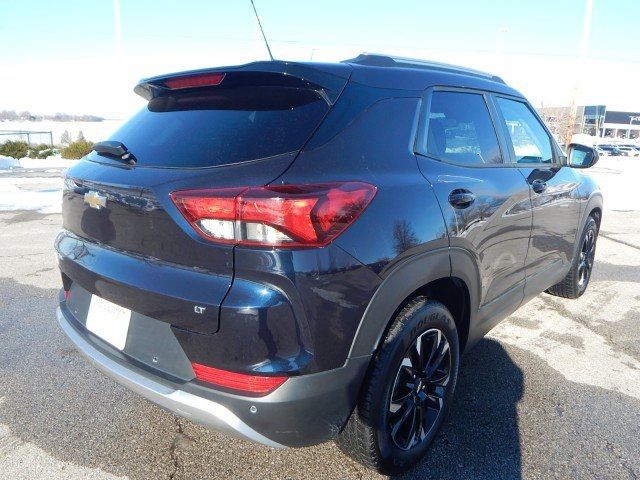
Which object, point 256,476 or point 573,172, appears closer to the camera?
point 256,476

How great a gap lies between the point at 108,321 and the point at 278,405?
0.89m

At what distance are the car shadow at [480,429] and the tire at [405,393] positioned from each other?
12 cm

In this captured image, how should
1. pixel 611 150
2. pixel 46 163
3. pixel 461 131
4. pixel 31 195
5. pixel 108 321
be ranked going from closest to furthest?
1. pixel 108 321
2. pixel 461 131
3. pixel 31 195
4. pixel 46 163
5. pixel 611 150

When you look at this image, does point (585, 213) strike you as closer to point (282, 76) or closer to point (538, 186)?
point (538, 186)

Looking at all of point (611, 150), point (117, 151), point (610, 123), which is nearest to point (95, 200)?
point (117, 151)

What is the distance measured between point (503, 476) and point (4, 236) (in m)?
6.99

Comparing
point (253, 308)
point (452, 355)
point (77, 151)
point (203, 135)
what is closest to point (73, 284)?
point (203, 135)

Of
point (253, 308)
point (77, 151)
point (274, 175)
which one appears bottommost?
point (77, 151)

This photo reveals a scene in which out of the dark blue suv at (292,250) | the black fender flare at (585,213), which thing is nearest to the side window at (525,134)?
the dark blue suv at (292,250)

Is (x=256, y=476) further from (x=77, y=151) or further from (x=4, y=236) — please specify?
Answer: (x=77, y=151)

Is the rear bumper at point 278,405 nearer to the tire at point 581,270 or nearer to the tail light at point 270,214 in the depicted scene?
the tail light at point 270,214

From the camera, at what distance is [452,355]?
2.44 m

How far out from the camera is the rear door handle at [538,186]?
3027 mm

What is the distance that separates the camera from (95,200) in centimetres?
211
